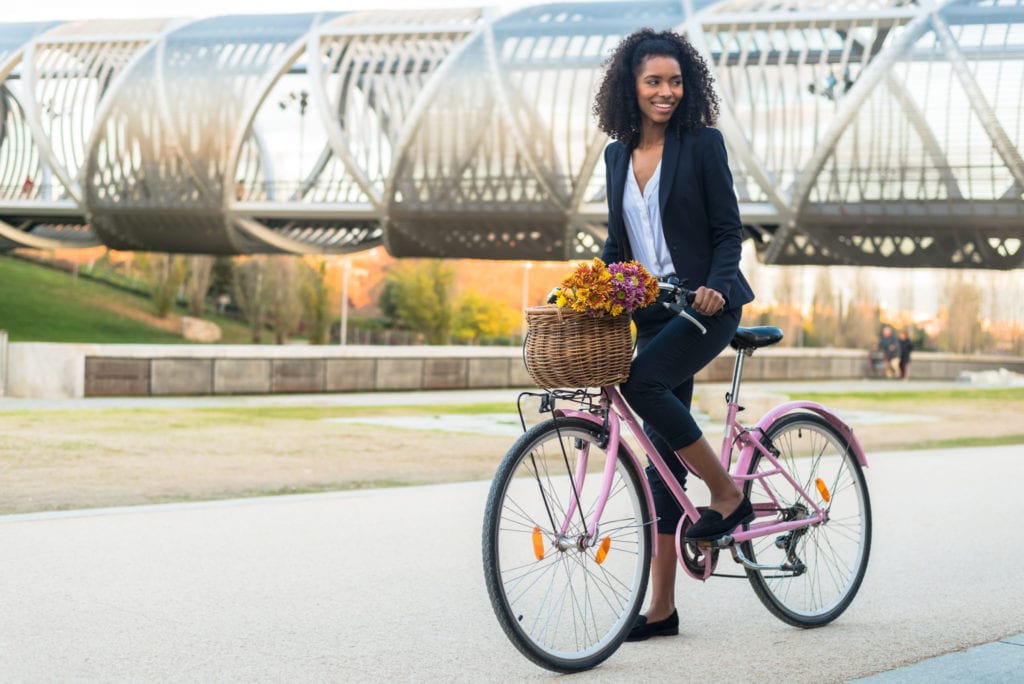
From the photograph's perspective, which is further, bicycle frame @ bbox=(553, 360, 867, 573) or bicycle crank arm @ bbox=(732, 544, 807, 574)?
bicycle crank arm @ bbox=(732, 544, 807, 574)

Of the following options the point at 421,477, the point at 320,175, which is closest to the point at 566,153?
the point at 320,175

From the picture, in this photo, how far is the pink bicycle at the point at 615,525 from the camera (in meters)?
3.87

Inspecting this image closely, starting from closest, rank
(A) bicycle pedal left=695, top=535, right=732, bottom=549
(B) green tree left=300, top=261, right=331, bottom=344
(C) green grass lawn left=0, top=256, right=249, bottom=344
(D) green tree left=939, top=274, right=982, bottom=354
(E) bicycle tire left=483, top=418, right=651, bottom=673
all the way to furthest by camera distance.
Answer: (E) bicycle tire left=483, top=418, right=651, bottom=673, (A) bicycle pedal left=695, top=535, right=732, bottom=549, (C) green grass lawn left=0, top=256, right=249, bottom=344, (B) green tree left=300, top=261, right=331, bottom=344, (D) green tree left=939, top=274, right=982, bottom=354

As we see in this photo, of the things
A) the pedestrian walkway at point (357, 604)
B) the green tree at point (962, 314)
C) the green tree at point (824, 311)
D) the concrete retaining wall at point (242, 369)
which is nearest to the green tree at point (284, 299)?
the concrete retaining wall at point (242, 369)

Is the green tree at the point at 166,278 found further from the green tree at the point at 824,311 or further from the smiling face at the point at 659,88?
the smiling face at the point at 659,88

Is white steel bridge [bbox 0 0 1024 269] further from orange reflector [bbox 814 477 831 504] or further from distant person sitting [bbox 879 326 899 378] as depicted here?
orange reflector [bbox 814 477 831 504]

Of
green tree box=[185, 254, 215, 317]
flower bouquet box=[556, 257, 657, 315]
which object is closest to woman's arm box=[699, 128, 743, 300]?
flower bouquet box=[556, 257, 657, 315]

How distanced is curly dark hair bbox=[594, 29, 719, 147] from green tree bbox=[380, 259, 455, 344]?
5583 centimetres

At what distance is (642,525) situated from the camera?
4.18 m

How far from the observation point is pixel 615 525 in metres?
4.17

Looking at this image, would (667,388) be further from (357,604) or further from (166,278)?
(166,278)

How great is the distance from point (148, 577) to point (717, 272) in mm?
2548

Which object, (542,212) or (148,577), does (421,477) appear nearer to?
(148,577)

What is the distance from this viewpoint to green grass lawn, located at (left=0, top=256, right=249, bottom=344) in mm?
52688
